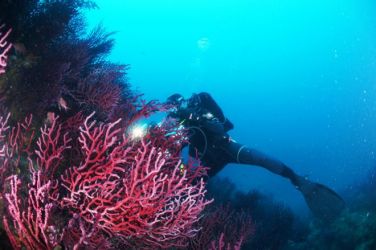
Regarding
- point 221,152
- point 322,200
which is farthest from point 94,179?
point 322,200

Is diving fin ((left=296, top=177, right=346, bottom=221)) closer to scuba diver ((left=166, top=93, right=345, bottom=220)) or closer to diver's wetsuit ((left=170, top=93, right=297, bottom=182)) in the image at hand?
scuba diver ((left=166, top=93, right=345, bottom=220))

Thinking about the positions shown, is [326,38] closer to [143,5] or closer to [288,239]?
[143,5]

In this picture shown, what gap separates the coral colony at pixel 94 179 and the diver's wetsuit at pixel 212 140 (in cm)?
244

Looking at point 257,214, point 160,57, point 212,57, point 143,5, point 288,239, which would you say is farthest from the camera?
point 212,57

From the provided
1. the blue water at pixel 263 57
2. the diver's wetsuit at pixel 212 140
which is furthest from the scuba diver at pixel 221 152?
the blue water at pixel 263 57

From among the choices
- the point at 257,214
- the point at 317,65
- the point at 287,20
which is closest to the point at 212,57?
the point at 287,20

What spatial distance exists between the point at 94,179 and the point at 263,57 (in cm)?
14434

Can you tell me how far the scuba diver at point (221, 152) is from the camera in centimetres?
771

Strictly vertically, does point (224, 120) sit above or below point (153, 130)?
above

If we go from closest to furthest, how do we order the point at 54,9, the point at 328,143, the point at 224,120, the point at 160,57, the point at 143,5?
1. the point at 54,9
2. the point at 224,120
3. the point at 328,143
4. the point at 143,5
5. the point at 160,57

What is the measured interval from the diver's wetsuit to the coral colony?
2442 millimetres

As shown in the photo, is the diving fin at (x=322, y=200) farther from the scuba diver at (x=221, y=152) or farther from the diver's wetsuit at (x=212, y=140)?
the diver's wetsuit at (x=212, y=140)

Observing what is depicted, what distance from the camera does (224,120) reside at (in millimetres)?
8469

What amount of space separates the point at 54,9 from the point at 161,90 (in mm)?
121693
